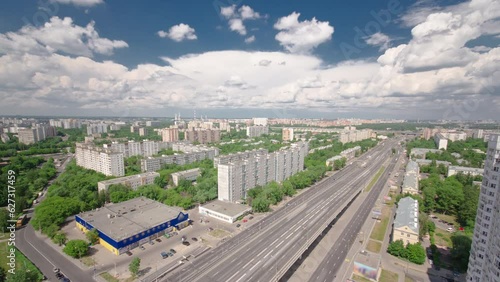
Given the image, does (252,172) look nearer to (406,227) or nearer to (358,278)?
(406,227)

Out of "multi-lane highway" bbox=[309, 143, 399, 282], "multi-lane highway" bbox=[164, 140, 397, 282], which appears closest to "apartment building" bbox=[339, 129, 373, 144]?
"multi-lane highway" bbox=[309, 143, 399, 282]

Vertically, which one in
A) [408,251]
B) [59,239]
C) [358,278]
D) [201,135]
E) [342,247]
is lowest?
[358,278]

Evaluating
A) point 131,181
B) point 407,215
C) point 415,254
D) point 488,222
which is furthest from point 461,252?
point 131,181

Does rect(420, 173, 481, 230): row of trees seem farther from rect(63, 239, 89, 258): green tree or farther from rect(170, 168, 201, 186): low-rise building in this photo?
rect(63, 239, 89, 258): green tree

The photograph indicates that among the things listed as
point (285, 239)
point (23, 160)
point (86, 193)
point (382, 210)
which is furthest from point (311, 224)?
point (23, 160)

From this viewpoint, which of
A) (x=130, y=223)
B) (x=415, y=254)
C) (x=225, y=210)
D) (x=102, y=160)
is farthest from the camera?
(x=102, y=160)

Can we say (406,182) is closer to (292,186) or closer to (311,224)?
(292,186)
